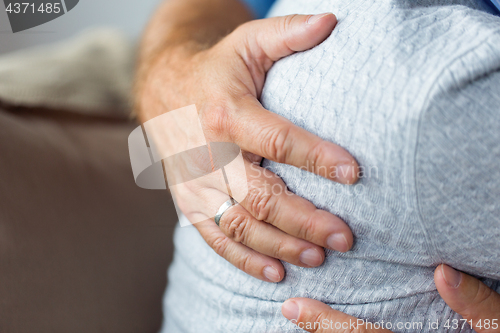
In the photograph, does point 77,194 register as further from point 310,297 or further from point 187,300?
point 310,297

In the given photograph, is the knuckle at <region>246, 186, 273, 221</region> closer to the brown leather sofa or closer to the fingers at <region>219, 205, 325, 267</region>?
the fingers at <region>219, 205, 325, 267</region>

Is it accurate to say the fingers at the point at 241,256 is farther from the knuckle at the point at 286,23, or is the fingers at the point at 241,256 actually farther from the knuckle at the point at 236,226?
the knuckle at the point at 286,23

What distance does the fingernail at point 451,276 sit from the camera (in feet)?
1.41

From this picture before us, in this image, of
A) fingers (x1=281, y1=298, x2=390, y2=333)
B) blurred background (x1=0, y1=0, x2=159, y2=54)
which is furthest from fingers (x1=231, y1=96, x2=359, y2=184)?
blurred background (x1=0, y1=0, x2=159, y2=54)

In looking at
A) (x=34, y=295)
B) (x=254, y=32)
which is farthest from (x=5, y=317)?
(x=254, y=32)

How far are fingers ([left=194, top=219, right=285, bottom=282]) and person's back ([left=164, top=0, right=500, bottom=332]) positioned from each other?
25 mm

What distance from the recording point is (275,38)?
491 mm

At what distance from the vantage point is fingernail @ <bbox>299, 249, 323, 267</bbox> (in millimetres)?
470

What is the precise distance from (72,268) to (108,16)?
629 millimetres

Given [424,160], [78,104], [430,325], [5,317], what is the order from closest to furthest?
[424,160] → [430,325] → [5,317] → [78,104]

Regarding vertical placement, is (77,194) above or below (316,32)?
below

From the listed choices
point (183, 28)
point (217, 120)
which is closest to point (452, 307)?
point (217, 120)

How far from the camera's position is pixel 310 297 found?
19.8 inches

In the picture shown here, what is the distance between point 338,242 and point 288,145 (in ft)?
0.47
